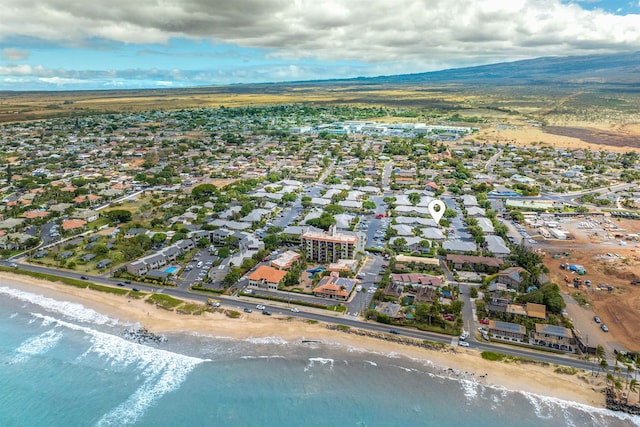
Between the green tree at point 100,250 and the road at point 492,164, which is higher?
the green tree at point 100,250

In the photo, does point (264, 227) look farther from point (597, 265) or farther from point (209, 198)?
point (597, 265)

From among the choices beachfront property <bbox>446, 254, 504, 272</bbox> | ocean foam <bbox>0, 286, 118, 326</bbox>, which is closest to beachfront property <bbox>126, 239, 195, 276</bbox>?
ocean foam <bbox>0, 286, 118, 326</bbox>

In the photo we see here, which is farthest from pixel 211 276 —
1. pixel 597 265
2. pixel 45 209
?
pixel 597 265

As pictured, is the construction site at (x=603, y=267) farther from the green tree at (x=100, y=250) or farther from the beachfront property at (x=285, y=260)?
the green tree at (x=100, y=250)

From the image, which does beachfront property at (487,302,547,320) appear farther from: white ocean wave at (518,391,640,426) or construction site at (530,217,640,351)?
white ocean wave at (518,391,640,426)

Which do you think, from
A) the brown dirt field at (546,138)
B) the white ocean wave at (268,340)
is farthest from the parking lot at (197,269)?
the brown dirt field at (546,138)
